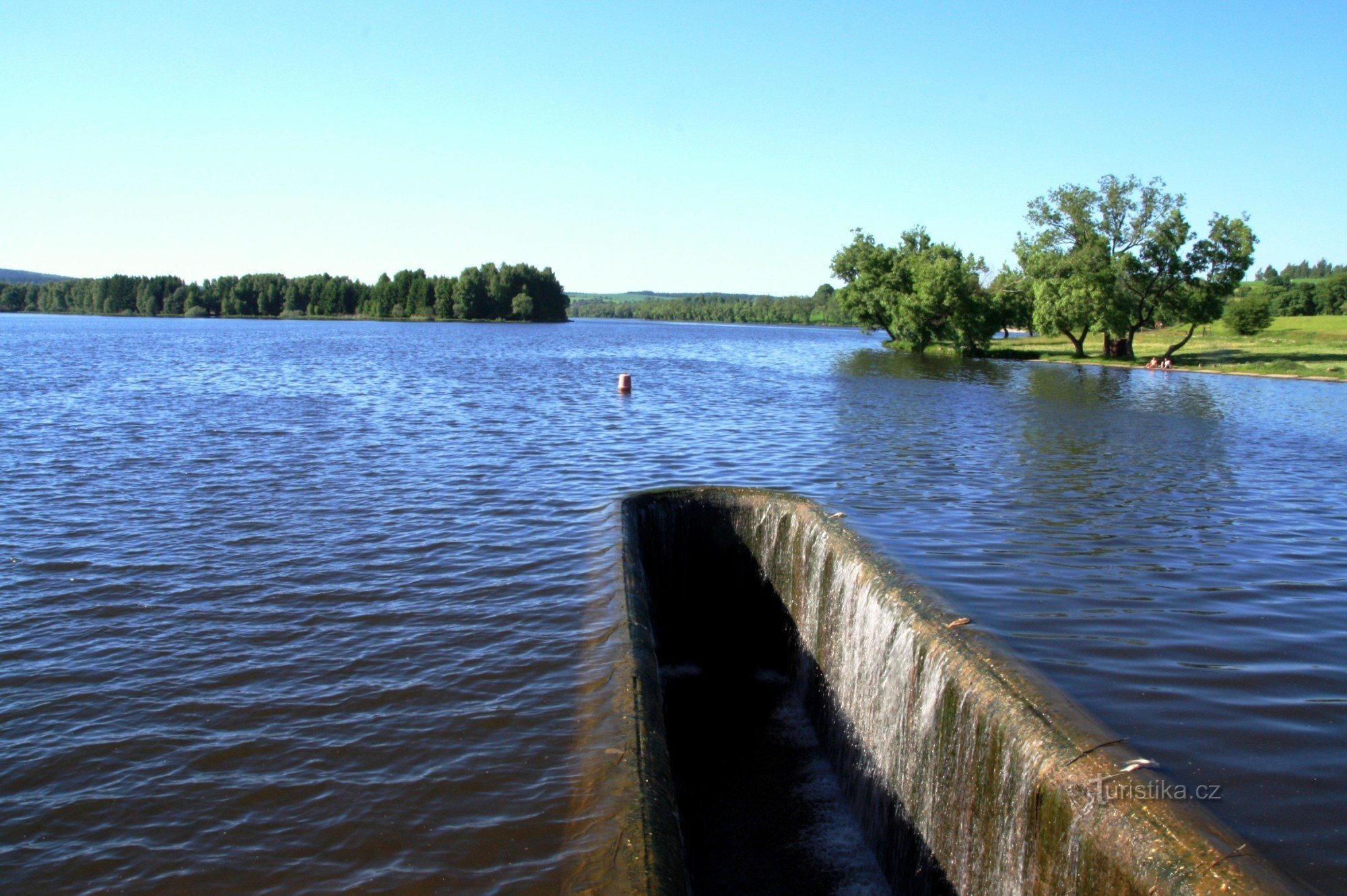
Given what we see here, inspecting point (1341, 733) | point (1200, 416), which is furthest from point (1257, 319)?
point (1341, 733)

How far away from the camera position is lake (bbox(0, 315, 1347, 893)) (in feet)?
21.0

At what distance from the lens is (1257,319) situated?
6166 cm

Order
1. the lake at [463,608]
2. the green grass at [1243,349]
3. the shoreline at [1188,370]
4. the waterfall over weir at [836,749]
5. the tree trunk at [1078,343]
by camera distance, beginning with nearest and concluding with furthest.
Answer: the waterfall over weir at [836,749] < the lake at [463,608] < the shoreline at [1188,370] < the green grass at [1243,349] < the tree trunk at [1078,343]

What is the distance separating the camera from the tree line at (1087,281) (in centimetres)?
5731

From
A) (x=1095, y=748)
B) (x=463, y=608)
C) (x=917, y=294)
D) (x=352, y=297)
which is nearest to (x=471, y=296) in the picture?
(x=352, y=297)

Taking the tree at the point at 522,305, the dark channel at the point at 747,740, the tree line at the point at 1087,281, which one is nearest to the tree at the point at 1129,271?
the tree line at the point at 1087,281

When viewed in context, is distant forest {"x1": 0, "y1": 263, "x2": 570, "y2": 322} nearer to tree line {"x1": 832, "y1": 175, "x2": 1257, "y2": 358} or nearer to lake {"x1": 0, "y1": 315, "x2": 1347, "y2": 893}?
tree line {"x1": 832, "y1": 175, "x2": 1257, "y2": 358}

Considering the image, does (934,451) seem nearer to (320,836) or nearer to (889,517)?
(889,517)

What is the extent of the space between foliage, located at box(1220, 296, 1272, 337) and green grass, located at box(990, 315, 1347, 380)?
→ 4.93 ft

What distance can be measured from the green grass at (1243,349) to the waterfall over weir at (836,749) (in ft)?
160

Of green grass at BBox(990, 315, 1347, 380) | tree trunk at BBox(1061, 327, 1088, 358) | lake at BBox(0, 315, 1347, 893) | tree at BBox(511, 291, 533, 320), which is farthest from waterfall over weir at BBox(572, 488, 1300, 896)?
tree at BBox(511, 291, 533, 320)

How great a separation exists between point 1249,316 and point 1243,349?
2.41 meters

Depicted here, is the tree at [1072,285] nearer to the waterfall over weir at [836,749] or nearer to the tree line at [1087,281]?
the tree line at [1087,281]

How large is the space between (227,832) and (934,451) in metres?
18.8
